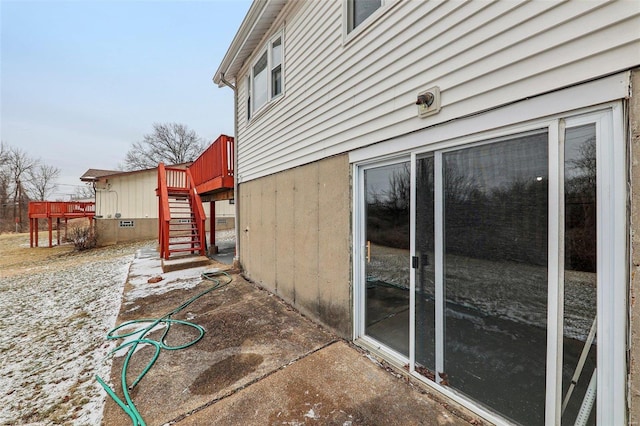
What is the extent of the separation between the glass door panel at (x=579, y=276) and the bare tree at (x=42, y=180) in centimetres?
4288

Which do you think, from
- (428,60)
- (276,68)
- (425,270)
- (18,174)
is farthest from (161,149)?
(425,270)

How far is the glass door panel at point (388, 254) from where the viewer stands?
238 centimetres

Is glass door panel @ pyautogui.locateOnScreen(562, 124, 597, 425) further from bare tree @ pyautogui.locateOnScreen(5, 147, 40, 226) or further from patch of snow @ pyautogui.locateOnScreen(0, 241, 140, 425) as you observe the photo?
bare tree @ pyautogui.locateOnScreen(5, 147, 40, 226)

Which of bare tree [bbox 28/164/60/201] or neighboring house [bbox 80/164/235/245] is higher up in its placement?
bare tree [bbox 28/164/60/201]

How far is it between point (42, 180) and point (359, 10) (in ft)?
139

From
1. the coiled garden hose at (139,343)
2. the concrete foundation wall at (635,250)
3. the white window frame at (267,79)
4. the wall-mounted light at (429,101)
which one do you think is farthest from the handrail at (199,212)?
the concrete foundation wall at (635,250)

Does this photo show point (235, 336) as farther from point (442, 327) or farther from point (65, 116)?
point (65, 116)

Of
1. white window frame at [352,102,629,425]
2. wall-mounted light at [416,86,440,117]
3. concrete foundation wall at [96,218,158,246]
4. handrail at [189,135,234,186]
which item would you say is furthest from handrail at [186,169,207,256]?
concrete foundation wall at [96,218,158,246]

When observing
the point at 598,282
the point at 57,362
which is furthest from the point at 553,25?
the point at 57,362

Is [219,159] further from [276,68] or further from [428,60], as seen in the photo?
[428,60]

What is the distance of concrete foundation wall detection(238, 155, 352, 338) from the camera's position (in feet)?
9.82

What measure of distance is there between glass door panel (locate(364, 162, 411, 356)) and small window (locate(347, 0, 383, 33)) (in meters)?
1.70

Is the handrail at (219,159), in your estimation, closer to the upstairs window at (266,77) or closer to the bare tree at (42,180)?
the upstairs window at (266,77)

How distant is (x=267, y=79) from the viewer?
15.7ft
